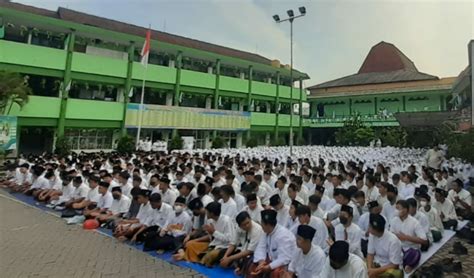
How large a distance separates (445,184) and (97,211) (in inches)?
327

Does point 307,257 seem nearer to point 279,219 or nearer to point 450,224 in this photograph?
point 279,219

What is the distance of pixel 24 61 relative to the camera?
61.5 ft

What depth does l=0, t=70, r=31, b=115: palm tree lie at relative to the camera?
15.2m

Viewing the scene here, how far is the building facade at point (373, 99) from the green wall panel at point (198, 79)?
13.4 metres

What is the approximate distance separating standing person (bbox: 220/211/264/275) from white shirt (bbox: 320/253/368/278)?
1.20 m

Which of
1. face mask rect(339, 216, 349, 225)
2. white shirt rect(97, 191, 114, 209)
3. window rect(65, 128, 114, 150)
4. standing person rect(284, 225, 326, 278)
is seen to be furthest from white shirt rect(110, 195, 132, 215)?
window rect(65, 128, 114, 150)

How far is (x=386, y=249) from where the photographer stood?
406 cm

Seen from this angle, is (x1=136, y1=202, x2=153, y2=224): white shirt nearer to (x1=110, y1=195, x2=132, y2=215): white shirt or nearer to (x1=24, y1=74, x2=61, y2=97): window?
(x1=110, y1=195, x2=132, y2=215): white shirt

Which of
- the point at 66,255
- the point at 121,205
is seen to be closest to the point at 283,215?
the point at 66,255

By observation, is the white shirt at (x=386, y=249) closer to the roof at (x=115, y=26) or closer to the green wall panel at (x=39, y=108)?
the green wall panel at (x=39, y=108)

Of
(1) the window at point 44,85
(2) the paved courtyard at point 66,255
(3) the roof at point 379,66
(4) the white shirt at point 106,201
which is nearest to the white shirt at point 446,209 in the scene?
(2) the paved courtyard at point 66,255

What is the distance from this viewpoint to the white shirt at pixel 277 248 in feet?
13.3

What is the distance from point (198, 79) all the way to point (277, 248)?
23.7 m

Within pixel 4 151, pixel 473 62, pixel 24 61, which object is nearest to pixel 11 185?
pixel 4 151
